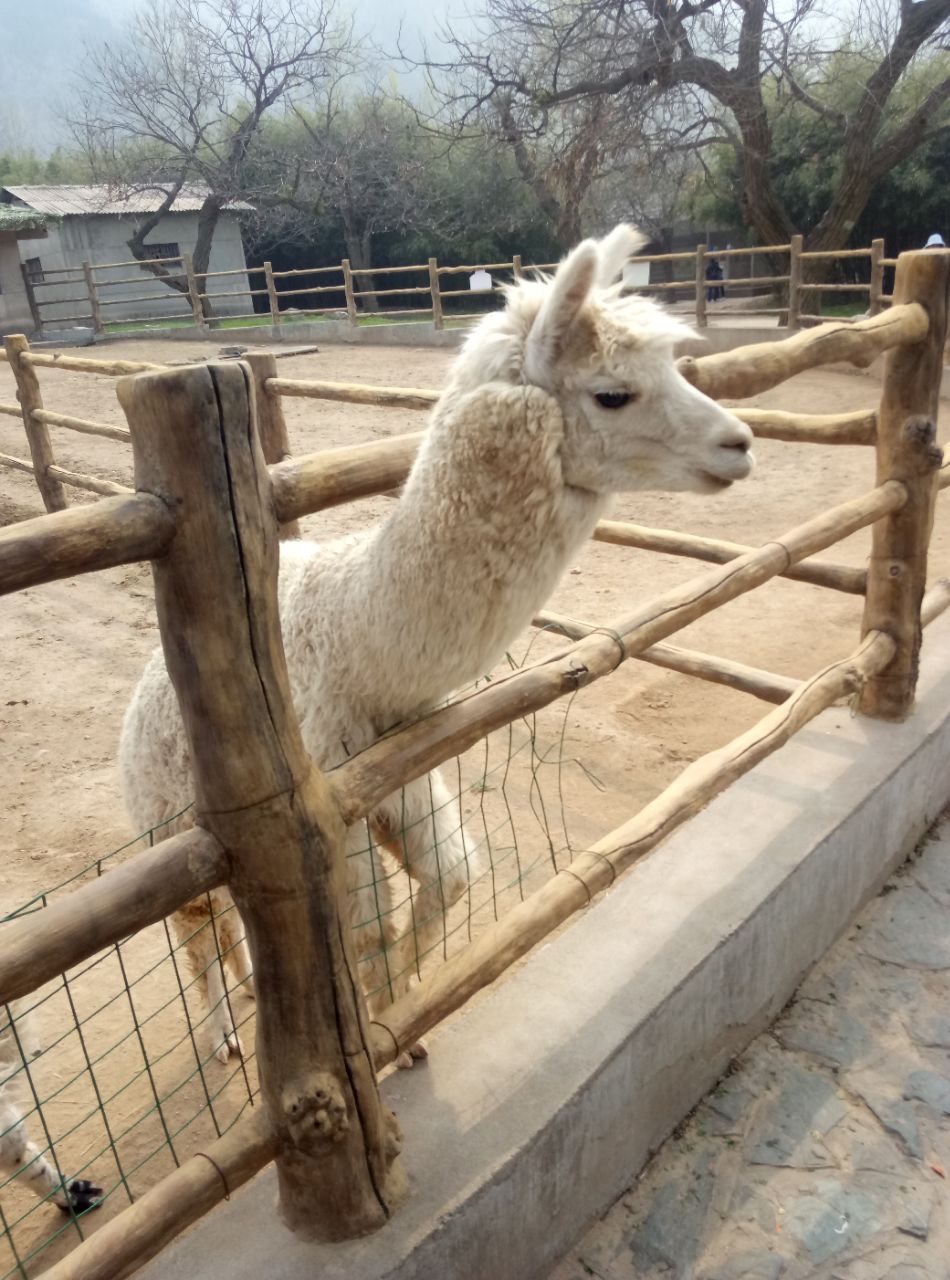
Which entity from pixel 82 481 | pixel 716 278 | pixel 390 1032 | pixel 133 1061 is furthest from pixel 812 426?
pixel 716 278

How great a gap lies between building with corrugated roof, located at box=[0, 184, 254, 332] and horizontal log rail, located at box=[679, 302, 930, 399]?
24162 millimetres

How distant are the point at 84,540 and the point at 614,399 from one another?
1017 mm

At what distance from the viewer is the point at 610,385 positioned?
1.73 meters

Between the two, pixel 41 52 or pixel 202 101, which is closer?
pixel 202 101

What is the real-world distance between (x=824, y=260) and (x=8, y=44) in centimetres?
19503

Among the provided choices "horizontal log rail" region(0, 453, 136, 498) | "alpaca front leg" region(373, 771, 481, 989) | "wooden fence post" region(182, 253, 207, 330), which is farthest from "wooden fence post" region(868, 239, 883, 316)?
"wooden fence post" region(182, 253, 207, 330)

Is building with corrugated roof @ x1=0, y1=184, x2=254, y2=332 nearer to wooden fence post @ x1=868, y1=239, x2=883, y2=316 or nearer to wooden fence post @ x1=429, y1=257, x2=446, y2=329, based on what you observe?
wooden fence post @ x1=429, y1=257, x2=446, y2=329

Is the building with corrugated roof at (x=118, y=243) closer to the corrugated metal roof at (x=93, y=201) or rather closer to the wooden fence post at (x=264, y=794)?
the corrugated metal roof at (x=93, y=201)

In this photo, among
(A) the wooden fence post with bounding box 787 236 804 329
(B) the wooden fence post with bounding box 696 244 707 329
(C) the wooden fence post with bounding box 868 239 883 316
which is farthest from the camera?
(B) the wooden fence post with bounding box 696 244 707 329

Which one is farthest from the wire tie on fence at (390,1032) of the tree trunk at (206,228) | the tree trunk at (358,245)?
the tree trunk at (206,228)

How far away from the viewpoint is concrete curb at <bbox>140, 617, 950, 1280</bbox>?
1.55 m

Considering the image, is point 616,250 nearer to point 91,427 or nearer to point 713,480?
point 713,480

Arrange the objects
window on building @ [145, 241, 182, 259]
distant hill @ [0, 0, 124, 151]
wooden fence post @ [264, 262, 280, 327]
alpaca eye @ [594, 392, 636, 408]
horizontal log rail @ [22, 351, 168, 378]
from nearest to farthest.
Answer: alpaca eye @ [594, 392, 636, 408], horizontal log rail @ [22, 351, 168, 378], wooden fence post @ [264, 262, 280, 327], window on building @ [145, 241, 182, 259], distant hill @ [0, 0, 124, 151]

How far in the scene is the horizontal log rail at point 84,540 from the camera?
102 centimetres
